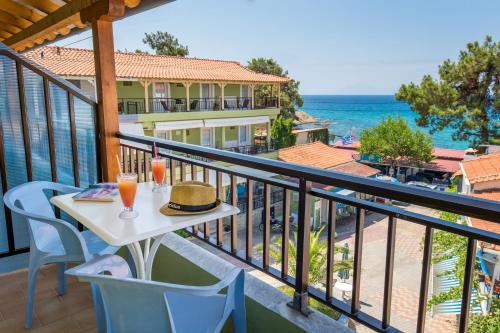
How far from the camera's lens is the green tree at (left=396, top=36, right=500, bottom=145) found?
1672 cm

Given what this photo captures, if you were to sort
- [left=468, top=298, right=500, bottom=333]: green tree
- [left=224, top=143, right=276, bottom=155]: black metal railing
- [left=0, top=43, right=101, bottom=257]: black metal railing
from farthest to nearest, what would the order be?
[left=224, top=143, right=276, bottom=155]: black metal railing → [left=468, top=298, right=500, bottom=333]: green tree → [left=0, top=43, right=101, bottom=257]: black metal railing

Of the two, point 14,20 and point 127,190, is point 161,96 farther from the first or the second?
point 127,190

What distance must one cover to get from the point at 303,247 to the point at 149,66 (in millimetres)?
15949

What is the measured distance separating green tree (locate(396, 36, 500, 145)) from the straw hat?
18.8m

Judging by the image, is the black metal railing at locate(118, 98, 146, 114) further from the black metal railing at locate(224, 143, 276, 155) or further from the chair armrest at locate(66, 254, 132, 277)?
the chair armrest at locate(66, 254, 132, 277)

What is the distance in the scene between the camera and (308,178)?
1.46 m

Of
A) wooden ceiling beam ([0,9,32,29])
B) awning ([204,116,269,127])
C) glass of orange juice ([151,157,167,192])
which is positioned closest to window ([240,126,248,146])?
awning ([204,116,269,127])

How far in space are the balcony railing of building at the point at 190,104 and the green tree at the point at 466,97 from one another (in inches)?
304

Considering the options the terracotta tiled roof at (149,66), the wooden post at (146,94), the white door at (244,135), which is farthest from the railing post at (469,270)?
the white door at (244,135)

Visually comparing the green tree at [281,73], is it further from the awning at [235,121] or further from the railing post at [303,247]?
the railing post at [303,247]

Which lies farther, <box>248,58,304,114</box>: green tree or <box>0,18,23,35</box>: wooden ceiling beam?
<box>248,58,304,114</box>: green tree

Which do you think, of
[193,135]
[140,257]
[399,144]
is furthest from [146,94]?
[399,144]

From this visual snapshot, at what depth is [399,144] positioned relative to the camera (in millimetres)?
22453

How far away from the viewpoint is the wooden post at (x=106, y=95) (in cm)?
271
